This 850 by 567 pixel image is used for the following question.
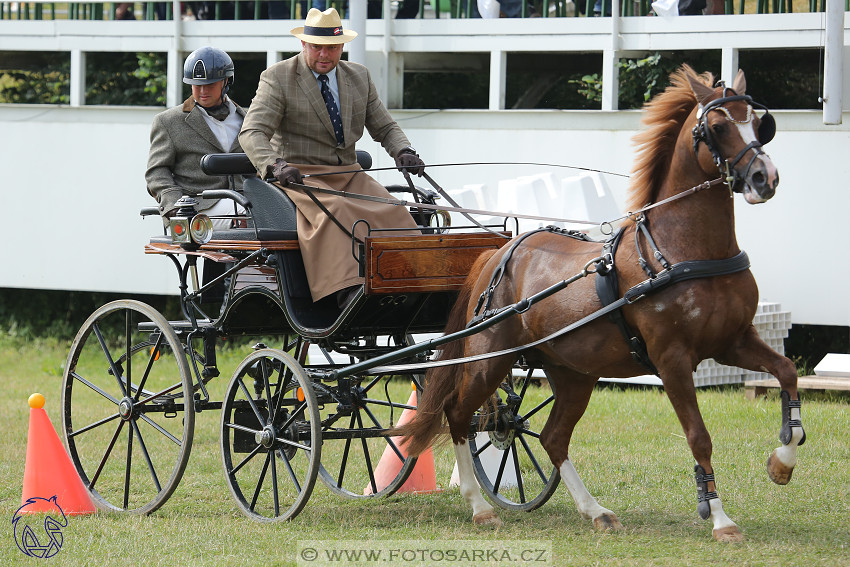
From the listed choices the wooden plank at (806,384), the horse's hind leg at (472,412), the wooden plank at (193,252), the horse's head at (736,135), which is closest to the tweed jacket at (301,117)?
the wooden plank at (193,252)

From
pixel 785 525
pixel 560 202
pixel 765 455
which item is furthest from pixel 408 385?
pixel 785 525

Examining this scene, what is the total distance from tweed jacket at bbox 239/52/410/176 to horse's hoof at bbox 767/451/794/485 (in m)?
2.73

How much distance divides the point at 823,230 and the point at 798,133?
880mm

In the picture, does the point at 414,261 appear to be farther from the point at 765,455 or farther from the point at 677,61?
the point at 677,61

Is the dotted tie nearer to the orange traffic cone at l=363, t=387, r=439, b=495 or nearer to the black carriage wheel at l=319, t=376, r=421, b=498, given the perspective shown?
the black carriage wheel at l=319, t=376, r=421, b=498

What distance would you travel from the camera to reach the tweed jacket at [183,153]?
281 inches

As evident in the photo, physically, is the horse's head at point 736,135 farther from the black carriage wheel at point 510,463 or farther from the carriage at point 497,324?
the black carriage wheel at point 510,463

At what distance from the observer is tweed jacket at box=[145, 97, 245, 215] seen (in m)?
7.14

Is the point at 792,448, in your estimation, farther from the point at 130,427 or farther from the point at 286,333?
the point at 130,427

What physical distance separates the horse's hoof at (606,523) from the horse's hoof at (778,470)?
855 mm

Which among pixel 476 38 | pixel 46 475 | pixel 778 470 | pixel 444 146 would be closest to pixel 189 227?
pixel 46 475

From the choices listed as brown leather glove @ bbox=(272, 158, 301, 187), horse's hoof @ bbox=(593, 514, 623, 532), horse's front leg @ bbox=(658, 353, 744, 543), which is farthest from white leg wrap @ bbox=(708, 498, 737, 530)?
brown leather glove @ bbox=(272, 158, 301, 187)

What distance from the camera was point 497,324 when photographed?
5.97 metres

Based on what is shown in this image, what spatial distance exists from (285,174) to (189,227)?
70 centimetres
